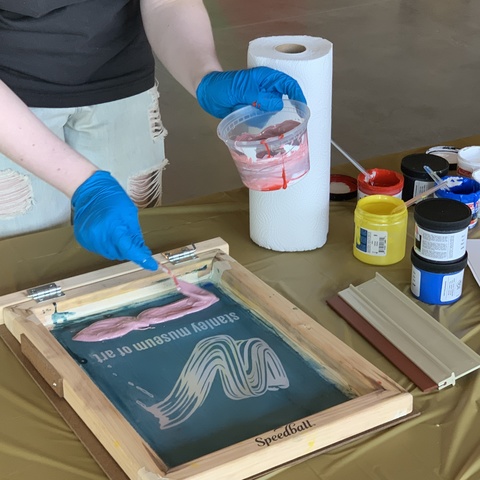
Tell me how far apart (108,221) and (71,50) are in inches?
21.5

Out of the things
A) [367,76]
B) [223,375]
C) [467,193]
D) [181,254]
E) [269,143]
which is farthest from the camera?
[367,76]

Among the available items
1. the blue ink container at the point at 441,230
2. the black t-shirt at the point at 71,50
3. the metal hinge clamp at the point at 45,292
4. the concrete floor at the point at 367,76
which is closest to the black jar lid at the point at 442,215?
the blue ink container at the point at 441,230

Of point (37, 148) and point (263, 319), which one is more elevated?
point (37, 148)

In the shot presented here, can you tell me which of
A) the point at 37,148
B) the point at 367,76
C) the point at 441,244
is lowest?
the point at 367,76

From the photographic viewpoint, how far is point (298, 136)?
1309mm

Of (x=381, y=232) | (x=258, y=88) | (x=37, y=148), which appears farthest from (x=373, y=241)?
(x=37, y=148)

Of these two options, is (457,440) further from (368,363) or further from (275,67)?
(275,67)

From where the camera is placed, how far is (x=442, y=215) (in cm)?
132

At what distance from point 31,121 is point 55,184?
106mm

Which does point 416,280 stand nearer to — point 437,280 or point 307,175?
point 437,280

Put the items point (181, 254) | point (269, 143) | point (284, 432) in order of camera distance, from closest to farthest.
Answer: point (284, 432) < point (269, 143) < point (181, 254)

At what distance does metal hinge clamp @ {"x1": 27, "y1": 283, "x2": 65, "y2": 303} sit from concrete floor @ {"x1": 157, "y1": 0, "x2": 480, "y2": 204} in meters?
2.07

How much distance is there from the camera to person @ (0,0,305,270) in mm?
1319

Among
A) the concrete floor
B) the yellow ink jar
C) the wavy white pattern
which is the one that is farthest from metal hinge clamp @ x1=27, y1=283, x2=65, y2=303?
the concrete floor
